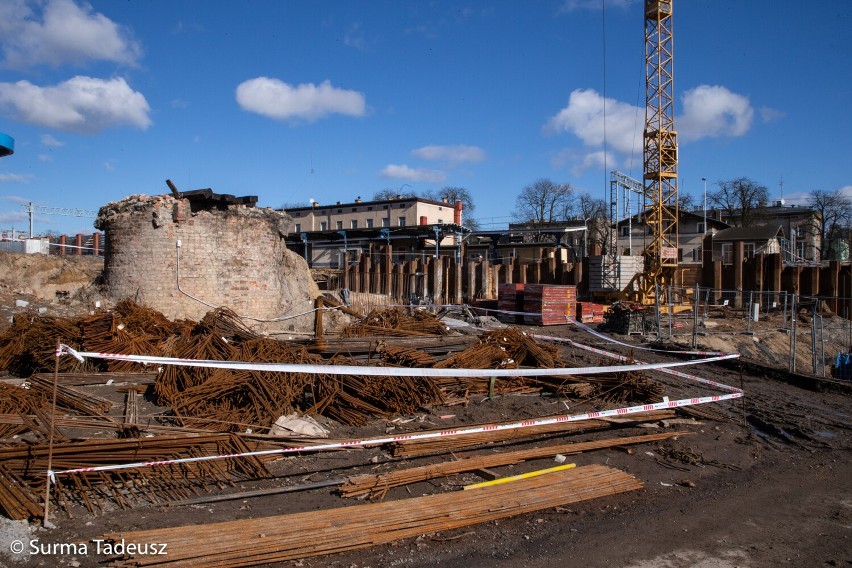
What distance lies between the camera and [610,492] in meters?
6.07

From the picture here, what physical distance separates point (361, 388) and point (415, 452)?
68.7 inches

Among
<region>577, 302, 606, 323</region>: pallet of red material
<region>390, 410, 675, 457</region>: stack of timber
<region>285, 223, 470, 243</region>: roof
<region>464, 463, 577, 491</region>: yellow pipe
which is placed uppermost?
<region>285, 223, 470, 243</region>: roof

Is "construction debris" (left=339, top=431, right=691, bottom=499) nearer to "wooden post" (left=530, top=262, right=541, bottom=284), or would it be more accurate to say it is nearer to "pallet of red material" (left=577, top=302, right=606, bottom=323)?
"pallet of red material" (left=577, top=302, right=606, bottom=323)

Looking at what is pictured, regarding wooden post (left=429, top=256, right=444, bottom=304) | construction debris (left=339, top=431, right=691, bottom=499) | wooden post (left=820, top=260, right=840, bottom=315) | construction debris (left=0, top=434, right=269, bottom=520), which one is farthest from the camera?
wooden post (left=429, top=256, right=444, bottom=304)

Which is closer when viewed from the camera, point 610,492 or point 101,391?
point 610,492

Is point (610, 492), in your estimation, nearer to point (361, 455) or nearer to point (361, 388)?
point (361, 455)

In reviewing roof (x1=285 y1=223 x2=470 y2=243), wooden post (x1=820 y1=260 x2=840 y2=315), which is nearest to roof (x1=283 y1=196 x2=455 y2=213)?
roof (x1=285 y1=223 x2=470 y2=243)

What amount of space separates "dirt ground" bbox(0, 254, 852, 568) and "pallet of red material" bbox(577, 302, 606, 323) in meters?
13.9

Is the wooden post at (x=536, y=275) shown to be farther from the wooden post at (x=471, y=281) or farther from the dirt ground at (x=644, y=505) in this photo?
the dirt ground at (x=644, y=505)

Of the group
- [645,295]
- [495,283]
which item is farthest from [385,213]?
[645,295]

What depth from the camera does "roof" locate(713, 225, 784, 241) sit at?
43.0m

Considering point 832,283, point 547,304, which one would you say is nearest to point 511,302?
point 547,304

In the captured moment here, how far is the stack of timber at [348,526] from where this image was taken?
4.43 meters

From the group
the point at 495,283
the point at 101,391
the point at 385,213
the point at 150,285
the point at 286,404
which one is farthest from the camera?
the point at 385,213
